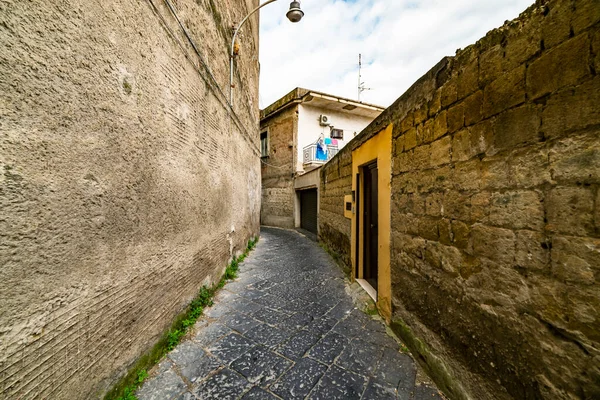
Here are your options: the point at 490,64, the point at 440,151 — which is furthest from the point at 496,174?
Result: the point at 490,64

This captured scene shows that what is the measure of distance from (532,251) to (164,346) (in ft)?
9.47

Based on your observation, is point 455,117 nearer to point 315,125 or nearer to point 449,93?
point 449,93

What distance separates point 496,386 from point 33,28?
10.1ft

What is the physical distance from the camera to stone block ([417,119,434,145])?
6.74 ft

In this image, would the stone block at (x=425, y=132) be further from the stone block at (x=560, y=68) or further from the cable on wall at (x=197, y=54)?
the cable on wall at (x=197, y=54)

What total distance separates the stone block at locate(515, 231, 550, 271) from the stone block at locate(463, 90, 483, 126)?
2.52 feet

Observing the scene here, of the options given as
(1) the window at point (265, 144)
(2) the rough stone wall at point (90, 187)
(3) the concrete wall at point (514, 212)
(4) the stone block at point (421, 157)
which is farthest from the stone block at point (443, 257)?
(1) the window at point (265, 144)

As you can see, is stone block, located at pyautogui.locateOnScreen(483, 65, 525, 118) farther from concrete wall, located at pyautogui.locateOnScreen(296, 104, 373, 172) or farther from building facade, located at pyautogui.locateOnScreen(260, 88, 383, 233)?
concrete wall, located at pyautogui.locateOnScreen(296, 104, 373, 172)

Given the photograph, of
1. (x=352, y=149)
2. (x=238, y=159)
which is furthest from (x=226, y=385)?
(x=238, y=159)

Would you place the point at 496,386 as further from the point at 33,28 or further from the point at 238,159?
the point at 238,159

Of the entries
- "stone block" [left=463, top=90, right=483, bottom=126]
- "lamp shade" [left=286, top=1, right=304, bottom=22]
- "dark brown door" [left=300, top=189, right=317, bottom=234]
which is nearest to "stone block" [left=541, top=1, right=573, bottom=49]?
"stone block" [left=463, top=90, right=483, bottom=126]

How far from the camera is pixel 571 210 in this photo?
105 centimetres

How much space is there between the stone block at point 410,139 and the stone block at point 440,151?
0.29 m

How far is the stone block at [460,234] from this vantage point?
1.63 meters
